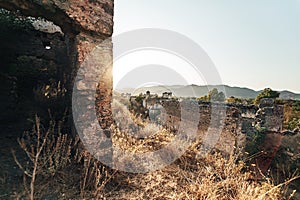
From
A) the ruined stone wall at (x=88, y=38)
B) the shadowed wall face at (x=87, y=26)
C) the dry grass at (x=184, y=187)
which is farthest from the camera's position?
the dry grass at (x=184, y=187)

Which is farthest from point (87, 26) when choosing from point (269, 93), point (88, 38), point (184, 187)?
point (269, 93)

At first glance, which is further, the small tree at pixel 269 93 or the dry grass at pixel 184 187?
the small tree at pixel 269 93

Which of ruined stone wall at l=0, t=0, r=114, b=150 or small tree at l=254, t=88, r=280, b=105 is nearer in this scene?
ruined stone wall at l=0, t=0, r=114, b=150

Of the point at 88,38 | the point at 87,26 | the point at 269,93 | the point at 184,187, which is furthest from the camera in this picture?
the point at 269,93

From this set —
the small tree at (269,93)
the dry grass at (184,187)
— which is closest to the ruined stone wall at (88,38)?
the dry grass at (184,187)

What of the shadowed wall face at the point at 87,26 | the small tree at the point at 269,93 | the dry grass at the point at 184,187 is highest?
the shadowed wall face at the point at 87,26

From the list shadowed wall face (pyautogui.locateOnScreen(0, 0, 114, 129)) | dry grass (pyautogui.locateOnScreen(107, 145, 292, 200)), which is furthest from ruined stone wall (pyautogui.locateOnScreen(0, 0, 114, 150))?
dry grass (pyautogui.locateOnScreen(107, 145, 292, 200))

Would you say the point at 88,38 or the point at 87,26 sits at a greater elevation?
the point at 87,26

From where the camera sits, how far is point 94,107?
331 centimetres

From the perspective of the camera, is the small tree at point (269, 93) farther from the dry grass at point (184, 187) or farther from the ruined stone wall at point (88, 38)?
the ruined stone wall at point (88, 38)

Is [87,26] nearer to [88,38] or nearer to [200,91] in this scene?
[88,38]

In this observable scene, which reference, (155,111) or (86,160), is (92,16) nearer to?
(86,160)

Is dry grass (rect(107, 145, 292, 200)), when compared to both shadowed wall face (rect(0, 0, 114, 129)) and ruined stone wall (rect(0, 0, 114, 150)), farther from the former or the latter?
shadowed wall face (rect(0, 0, 114, 129))

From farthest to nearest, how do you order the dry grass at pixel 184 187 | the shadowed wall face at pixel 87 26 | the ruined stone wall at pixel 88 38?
the dry grass at pixel 184 187 → the ruined stone wall at pixel 88 38 → the shadowed wall face at pixel 87 26
